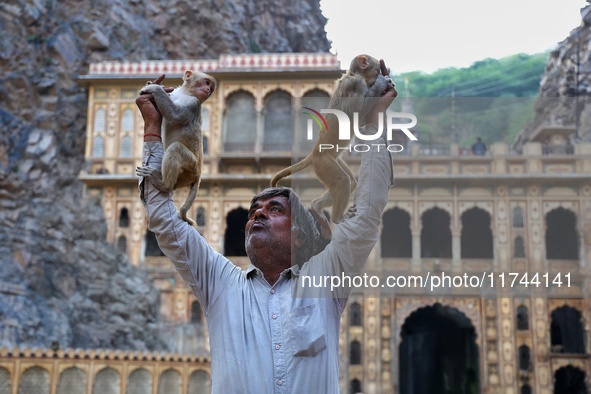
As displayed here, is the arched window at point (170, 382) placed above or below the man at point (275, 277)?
below

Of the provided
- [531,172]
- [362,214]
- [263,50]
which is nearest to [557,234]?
[531,172]

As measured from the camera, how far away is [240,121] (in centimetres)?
2694

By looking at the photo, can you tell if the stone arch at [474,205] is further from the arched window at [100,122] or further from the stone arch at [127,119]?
the arched window at [100,122]

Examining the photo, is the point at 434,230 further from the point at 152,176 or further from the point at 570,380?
the point at 152,176

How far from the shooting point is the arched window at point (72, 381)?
19219 mm

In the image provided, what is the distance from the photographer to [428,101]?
4.81 m

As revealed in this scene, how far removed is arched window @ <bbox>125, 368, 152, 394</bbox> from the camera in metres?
19.5

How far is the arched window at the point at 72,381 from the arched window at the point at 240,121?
10.1 meters

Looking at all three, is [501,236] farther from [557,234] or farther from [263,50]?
[263,50]

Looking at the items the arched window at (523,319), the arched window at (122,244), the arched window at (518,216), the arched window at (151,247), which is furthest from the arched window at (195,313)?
the arched window at (518,216)

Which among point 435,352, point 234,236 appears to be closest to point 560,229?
point 435,352

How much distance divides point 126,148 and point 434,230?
1103cm

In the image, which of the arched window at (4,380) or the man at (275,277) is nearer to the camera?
the man at (275,277)

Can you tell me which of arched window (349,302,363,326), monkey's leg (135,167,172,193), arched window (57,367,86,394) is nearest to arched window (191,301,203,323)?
arched window (349,302,363,326)
